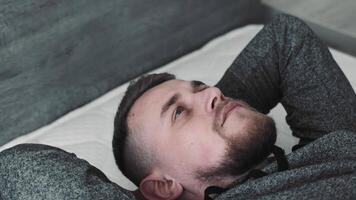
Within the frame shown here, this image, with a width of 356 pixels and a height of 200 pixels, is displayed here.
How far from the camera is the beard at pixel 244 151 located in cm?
94

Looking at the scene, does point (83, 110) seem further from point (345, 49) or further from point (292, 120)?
point (345, 49)

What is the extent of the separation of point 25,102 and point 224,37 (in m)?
0.67

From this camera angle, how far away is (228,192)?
92 cm

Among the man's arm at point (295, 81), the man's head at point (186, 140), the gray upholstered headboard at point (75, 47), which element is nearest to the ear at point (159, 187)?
the man's head at point (186, 140)

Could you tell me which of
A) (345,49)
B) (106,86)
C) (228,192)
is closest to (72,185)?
(228,192)

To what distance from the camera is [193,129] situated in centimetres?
96

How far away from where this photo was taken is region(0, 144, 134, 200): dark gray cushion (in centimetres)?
90

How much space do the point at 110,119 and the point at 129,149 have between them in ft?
1.06

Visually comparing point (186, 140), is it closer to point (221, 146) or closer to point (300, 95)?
point (221, 146)

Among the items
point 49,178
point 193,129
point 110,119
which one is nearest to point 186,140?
point 193,129

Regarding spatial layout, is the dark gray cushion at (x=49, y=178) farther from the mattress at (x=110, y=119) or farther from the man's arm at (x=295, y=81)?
the man's arm at (x=295, y=81)

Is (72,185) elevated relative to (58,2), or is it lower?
lower

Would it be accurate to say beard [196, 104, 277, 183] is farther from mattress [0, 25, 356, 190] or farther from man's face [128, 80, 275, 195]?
mattress [0, 25, 356, 190]

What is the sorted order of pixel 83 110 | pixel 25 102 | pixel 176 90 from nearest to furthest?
1. pixel 176 90
2. pixel 25 102
3. pixel 83 110
